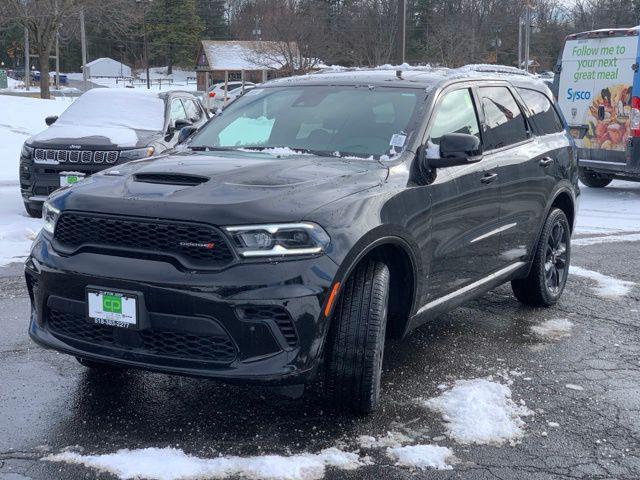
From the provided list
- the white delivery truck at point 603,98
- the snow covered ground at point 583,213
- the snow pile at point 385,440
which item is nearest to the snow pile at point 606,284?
the snow covered ground at point 583,213

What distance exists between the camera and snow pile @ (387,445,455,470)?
11.7 ft

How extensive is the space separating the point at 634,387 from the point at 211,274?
2632 millimetres

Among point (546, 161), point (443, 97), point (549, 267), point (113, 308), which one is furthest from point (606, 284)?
point (113, 308)

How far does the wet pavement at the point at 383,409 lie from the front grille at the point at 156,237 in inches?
34.5

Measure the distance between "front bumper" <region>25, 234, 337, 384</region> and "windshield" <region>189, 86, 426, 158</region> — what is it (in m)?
1.28

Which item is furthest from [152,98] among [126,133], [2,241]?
[2,241]

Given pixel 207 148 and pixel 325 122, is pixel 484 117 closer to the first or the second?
pixel 325 122

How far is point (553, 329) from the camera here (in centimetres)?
584

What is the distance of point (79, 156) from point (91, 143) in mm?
202

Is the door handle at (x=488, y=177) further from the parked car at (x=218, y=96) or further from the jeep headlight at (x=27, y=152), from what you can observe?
the parked car at (x=218, y=96)

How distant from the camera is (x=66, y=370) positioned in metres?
4.73

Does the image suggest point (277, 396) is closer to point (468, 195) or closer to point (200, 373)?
point (200, 373)

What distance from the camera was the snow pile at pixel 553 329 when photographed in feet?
18.6

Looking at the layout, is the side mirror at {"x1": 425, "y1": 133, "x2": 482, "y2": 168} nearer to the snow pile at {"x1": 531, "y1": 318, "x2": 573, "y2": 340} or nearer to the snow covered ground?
the snow pile at {"x1": 531, "y1": 318, "x2": 573, "y2": 340}
